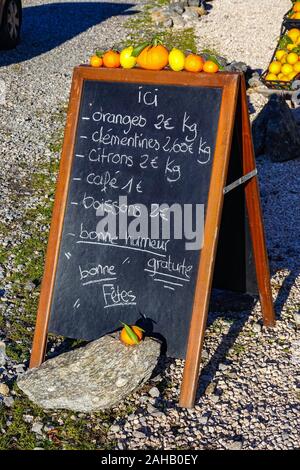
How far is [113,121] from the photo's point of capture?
4.75 m

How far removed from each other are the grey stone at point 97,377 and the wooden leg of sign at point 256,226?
1.10 meters

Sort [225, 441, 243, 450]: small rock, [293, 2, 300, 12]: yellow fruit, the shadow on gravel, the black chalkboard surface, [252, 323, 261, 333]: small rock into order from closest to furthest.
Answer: [225, 441, 243, 450]: small rock → the black chalkboard surface → [252, 323, 261, 333]: small rock → [293, 2, 300, 12]: yellow fruit → the shadow on gravel

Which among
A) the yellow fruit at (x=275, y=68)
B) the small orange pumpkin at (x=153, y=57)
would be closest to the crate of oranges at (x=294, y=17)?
the yellow fruit at (x=275, y=68)

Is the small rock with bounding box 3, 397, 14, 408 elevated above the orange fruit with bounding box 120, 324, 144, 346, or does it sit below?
below

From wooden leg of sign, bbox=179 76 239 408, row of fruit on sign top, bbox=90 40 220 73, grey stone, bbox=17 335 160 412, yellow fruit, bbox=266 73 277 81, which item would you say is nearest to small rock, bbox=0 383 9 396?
grey stone, bbox=17 335 160 412

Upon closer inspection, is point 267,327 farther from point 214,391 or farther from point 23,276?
point 23,276

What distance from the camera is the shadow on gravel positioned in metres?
14.0

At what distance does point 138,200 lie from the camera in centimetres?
470

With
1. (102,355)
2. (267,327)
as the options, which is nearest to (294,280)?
(267,327)

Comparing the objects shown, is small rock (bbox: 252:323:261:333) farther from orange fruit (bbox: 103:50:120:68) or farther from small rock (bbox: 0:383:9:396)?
orange fruit (bbox: 103:50:120:68)

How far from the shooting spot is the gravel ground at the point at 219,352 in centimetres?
443

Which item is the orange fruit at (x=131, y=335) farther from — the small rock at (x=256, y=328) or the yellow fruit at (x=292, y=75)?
the yellow fruit at (x=292, y=75)

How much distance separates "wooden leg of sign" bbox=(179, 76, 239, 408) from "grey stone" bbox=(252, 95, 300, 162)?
450 centimetres

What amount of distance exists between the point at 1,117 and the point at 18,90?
1406 millimetres
